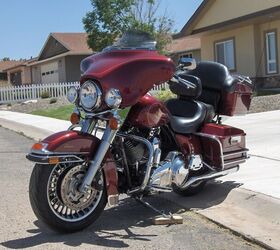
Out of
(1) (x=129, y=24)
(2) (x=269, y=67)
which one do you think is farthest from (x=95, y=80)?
(1) (x=129, y=24)

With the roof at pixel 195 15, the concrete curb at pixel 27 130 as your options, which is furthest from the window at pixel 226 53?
the concrete curb at pixel 27 130

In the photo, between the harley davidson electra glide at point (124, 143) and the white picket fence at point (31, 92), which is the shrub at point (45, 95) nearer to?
the white picket fence at point (31, 92)

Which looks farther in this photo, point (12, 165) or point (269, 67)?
point (269, 67)

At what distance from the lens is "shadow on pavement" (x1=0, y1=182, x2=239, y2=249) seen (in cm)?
520

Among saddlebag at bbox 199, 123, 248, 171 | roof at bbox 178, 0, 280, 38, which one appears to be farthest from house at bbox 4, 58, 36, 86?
saddlebag at bbox 199, 123, 248, 171

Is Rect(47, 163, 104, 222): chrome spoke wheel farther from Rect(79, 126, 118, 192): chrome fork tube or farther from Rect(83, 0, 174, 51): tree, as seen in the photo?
Rect(83, 0, 174, 51): tree

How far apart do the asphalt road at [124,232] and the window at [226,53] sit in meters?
19.4

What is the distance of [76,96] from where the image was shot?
5.53m

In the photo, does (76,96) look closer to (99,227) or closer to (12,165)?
(99,227)

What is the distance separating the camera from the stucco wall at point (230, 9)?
73.4 ft

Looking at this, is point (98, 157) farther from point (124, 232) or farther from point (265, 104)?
point (265, 104)

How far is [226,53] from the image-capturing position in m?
25.8

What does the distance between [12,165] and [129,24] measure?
29.1 meters

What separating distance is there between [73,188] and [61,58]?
4108 cm
